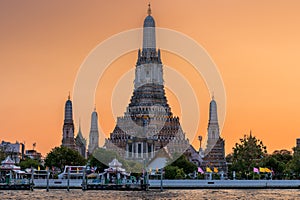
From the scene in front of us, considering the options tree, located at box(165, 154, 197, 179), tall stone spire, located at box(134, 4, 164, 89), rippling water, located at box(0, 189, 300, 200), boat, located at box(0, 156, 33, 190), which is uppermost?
tall stone spire, located at box(134, 4, 164, 89)

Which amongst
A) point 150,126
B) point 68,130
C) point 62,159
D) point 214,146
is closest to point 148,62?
point 150,126

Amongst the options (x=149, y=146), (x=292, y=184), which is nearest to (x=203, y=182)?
(x=292, y=184)

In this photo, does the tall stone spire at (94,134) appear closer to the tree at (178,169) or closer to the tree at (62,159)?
the tree at (178,169)

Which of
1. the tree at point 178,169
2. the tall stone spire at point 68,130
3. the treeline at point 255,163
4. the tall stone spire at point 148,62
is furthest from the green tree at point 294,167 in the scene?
the tall stone spire at point 68,130

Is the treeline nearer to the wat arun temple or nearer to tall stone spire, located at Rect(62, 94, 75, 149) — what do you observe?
the wat arun temple

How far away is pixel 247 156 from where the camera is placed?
4385 inches

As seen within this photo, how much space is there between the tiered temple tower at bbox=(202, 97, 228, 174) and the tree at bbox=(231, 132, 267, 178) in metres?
29.1

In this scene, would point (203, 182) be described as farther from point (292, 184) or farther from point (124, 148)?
point (124, 148)

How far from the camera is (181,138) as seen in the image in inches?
5655

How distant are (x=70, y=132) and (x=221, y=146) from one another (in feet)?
105

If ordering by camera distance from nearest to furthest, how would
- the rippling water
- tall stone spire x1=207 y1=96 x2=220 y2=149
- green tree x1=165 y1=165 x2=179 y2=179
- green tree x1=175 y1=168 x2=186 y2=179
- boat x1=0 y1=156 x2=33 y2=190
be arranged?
the rippling water, boat x1=0 y1=156 x2=33 y2=190, green tree x1=175 y1=168 x2=186 y2=179, green tree x1=165 y1=165 x2=179 y2=179, tall stone spire x1=207 y1=96 x2=220 y2=149

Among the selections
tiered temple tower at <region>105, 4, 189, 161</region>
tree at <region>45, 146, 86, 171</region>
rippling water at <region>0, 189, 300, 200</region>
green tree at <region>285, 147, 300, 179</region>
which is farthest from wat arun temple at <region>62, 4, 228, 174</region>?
rippling water at <region>0, 189, 300, 200</region>

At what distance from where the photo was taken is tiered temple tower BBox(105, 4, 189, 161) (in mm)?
138125

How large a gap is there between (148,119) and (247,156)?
3417 cm
